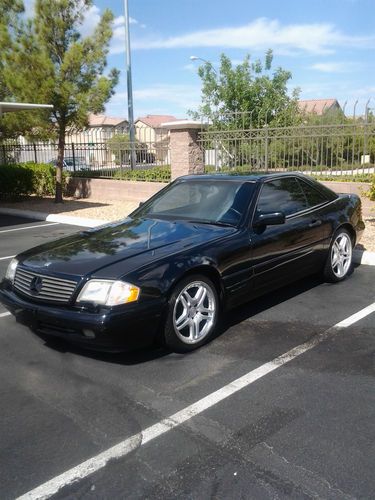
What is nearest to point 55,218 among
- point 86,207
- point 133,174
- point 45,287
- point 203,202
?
point 86,207

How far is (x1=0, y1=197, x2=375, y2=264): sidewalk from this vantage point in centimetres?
1038

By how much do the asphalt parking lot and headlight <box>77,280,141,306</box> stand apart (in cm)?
58

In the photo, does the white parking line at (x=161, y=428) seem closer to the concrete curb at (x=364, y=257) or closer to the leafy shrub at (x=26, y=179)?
the concrete curb at (x=364, y=257)

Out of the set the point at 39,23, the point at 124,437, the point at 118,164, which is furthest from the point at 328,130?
the point at 124,437

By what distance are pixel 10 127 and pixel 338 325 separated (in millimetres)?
12674

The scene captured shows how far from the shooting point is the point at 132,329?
3830mm

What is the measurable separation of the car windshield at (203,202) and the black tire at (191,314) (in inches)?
33.8

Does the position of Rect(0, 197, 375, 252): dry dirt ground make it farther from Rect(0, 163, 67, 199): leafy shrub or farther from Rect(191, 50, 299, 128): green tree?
Rect(191, 50, 299, 128): green tree

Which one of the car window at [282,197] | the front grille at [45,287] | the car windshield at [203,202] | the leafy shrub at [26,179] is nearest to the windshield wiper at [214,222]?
the car windshield at [203,202]

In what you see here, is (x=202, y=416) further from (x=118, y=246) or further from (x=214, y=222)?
(x=214, y=222)

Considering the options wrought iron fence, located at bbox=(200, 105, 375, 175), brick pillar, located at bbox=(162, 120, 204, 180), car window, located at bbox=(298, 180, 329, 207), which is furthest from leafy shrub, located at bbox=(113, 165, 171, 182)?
car window, located at bbox=(298, 180, 329, 207)

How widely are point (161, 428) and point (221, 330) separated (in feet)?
5.74

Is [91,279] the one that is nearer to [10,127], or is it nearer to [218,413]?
[218,413]

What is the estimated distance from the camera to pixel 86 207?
14.2 meters
